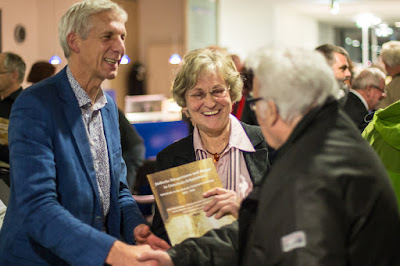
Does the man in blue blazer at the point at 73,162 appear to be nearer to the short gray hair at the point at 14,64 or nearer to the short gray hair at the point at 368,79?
the short gray hair at the point at 14,64

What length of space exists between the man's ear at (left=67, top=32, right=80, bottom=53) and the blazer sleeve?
31cm

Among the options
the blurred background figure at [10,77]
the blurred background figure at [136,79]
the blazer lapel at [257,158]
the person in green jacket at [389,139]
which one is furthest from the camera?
the blurred background figure at [136,79]

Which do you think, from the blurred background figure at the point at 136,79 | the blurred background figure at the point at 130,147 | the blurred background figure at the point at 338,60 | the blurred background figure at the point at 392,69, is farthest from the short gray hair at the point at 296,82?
the blurred background figure at the point at 136,79

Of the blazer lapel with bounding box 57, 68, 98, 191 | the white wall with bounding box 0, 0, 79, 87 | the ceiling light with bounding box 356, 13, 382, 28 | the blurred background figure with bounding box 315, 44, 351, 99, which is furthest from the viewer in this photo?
the ceiling light with bounding box 356, 13, 382, 28

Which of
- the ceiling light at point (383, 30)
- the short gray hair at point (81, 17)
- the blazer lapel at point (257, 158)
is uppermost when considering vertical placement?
the ceiling light at point (383, 30)

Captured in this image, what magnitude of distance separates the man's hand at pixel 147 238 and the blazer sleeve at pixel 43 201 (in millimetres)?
268

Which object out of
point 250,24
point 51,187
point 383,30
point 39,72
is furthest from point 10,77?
point 383,30

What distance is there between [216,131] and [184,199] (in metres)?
0.54

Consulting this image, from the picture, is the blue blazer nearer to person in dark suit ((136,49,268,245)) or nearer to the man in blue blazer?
the man in blue blazer

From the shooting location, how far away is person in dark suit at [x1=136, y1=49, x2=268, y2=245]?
229cm

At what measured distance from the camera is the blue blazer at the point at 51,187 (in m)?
1.82

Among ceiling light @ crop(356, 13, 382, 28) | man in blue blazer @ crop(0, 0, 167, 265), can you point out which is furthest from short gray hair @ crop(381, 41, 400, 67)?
ceiling light @ crop(356, 13, 382, 28)

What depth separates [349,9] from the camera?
55.1 feet

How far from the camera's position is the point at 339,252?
1.32 metres
